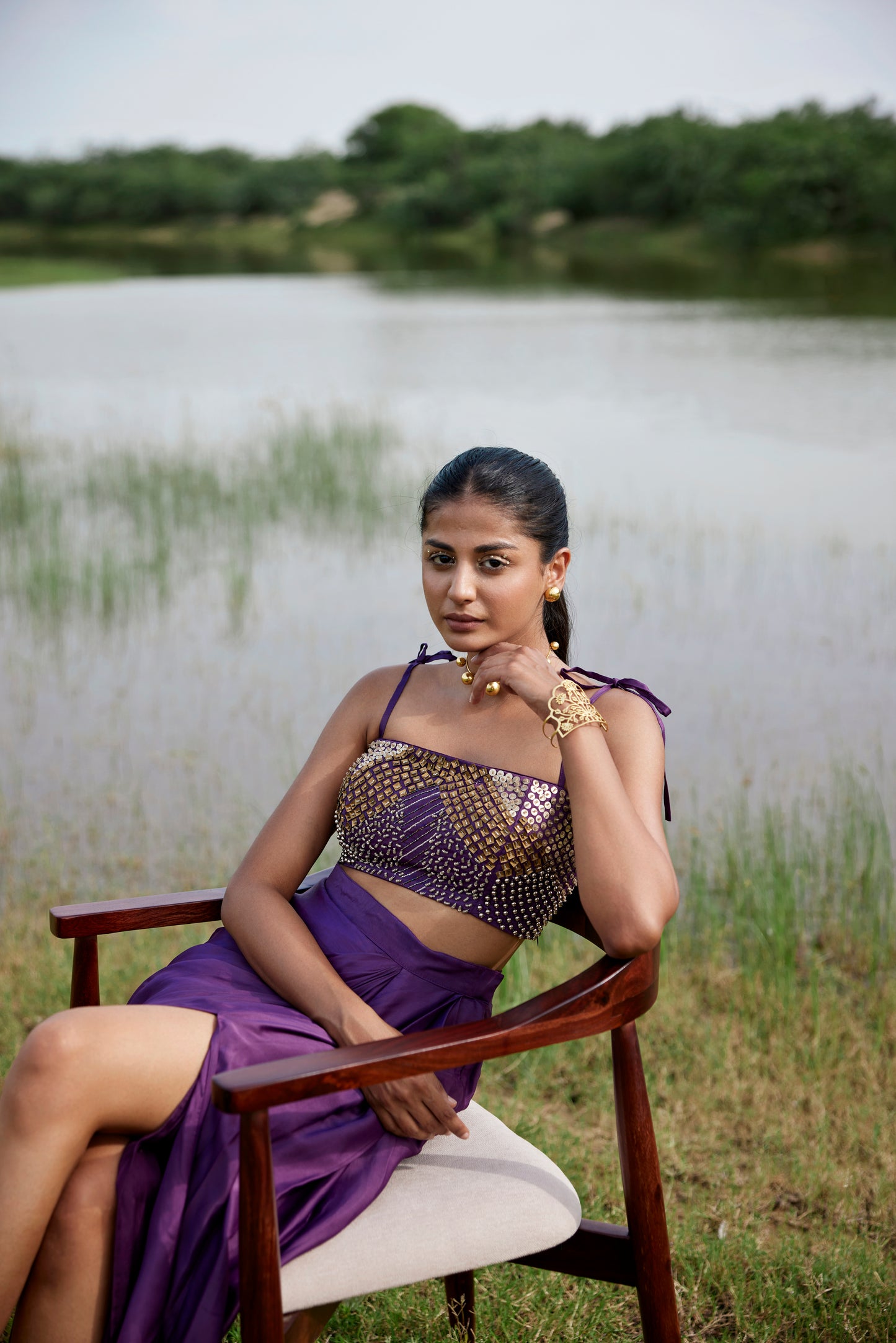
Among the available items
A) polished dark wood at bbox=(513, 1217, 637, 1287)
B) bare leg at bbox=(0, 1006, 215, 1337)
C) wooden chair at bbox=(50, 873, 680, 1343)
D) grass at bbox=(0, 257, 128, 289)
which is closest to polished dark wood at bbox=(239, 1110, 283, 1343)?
wooden chair at bbox=(50, 873, 680, 1343)

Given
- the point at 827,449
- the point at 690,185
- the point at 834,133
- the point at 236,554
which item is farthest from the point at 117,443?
the point at 690,185

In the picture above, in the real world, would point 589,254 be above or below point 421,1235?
above

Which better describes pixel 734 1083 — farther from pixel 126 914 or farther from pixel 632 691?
pixel 126 914

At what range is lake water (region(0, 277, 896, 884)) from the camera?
220 inches

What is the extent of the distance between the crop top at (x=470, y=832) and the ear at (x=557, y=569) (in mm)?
170

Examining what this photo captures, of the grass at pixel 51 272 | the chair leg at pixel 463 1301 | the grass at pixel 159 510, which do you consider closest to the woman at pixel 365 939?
the chair leg at pixel 463 1301

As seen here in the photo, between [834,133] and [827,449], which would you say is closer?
[827,449]

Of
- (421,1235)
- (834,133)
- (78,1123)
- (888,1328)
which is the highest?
(834,133)

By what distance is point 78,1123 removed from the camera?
1.62 metres

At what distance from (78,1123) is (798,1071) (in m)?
2.22

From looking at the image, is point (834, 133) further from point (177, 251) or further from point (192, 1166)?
point (192, 1166)

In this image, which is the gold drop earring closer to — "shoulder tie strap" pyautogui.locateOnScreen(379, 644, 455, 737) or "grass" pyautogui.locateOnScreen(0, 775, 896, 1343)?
"shoulder tie strap" pyautogui.locateOnScreen(379, 644, 455, 737)

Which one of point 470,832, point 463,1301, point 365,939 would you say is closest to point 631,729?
point 470,832

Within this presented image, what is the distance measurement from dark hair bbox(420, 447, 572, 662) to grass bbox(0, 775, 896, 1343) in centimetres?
133
